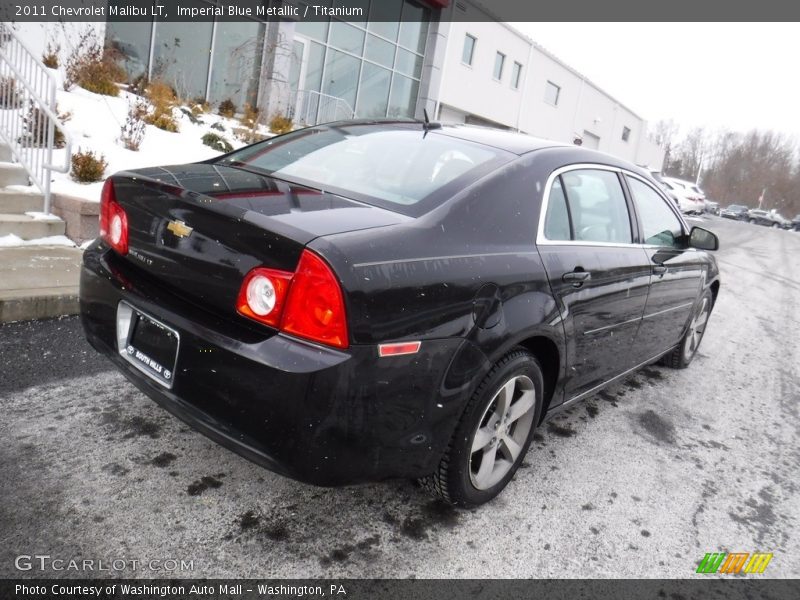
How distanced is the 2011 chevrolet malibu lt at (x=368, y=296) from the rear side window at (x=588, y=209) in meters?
0.02

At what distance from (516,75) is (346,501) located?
99.2 ft

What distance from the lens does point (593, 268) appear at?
3.04m

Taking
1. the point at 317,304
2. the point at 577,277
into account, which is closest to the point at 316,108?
the point at 577,277

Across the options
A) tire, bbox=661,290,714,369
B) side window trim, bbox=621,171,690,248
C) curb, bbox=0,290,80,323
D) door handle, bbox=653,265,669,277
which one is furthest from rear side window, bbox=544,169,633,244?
curb, bbox=0,290,80,323

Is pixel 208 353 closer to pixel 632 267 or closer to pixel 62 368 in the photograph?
pixel 62 368

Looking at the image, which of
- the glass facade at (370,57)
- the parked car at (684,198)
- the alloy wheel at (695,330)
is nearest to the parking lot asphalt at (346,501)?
the alloy wheel at (695,330)

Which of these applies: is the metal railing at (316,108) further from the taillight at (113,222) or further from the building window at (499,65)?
the taillight at (113,222)

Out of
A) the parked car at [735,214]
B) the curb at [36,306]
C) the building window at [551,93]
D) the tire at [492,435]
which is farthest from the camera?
the parked car at [735,214]

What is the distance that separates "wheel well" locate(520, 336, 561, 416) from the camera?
2.72 metres

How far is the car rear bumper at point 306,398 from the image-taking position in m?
1.95

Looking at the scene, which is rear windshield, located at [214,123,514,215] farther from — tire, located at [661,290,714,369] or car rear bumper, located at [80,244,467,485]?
tire, located at [661,290,714,369]

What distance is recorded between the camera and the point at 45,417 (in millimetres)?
2949

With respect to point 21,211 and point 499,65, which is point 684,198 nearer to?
point 499,65

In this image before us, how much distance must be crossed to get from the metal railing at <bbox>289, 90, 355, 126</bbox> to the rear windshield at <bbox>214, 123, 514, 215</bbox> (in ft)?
42.1
